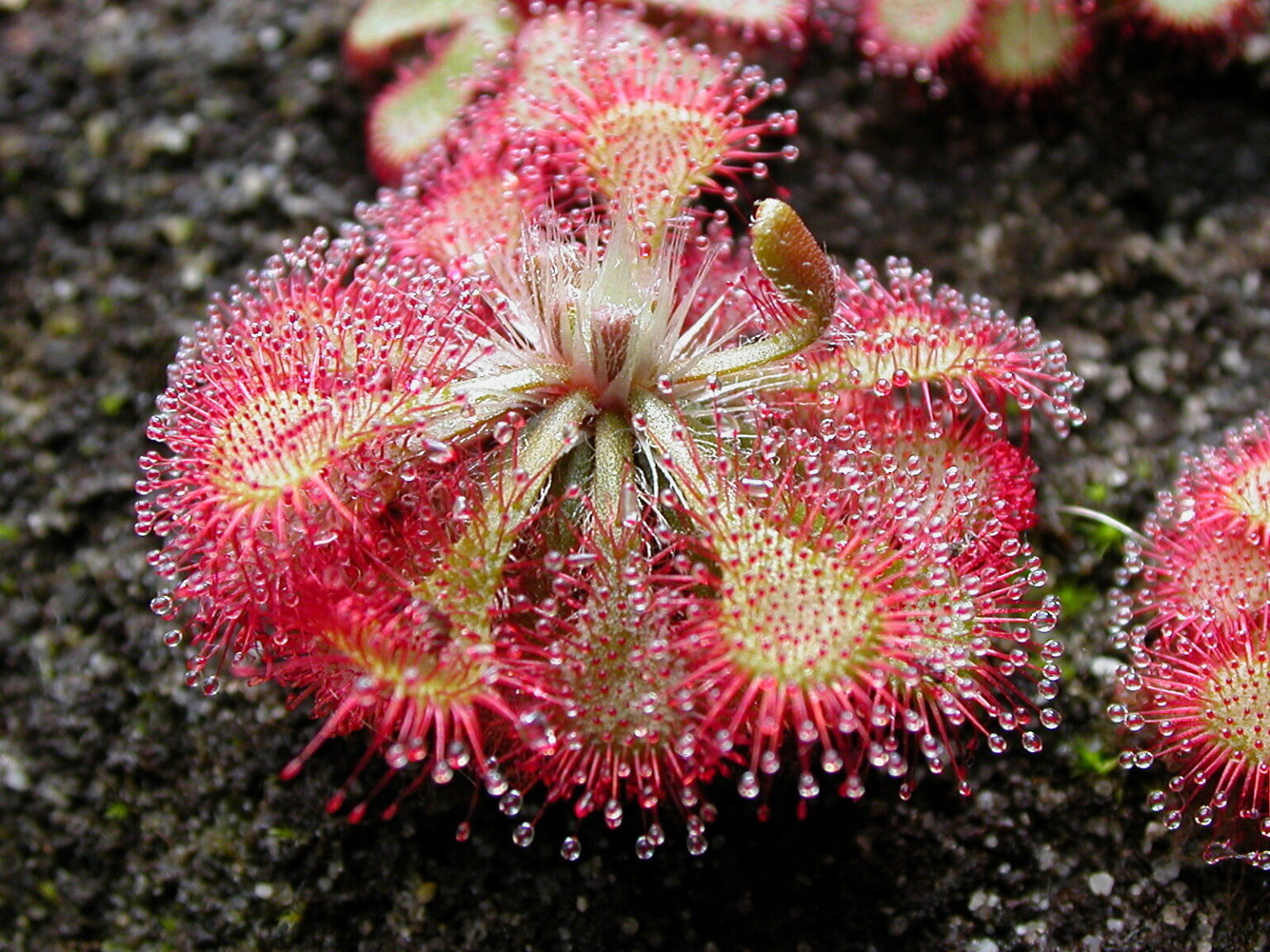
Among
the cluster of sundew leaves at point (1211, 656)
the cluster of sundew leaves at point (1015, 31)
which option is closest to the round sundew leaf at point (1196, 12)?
the cluster of sundew leaves at point (1015, 31)

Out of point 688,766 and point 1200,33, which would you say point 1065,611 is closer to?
point 688,766

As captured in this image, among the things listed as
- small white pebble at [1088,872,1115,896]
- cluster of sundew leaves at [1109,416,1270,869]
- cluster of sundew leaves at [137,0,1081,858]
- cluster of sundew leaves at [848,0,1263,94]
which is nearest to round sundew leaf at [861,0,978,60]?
cluster of sundew leaves at [848,0,1263,94]

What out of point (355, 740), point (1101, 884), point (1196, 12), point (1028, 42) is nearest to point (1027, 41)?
point (1028, 42)

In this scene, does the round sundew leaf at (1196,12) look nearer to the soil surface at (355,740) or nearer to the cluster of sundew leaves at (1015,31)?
the cluster of sundew leaves at (1015,31)

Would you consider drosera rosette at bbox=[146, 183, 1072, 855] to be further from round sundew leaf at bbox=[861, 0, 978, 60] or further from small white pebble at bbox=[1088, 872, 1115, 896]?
round sundew leaf at bbox=[861, 0, 978, 60]

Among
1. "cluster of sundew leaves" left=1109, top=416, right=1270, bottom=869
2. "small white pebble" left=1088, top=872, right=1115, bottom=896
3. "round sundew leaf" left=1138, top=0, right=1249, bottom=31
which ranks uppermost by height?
"round sundew leaf" left=1138, top=0, right=1249, bottom=31

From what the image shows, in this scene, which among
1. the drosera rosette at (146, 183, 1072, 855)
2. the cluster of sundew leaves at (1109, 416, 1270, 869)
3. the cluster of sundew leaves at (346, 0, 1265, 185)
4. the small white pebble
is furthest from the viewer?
the cluster of sundew leaves at (346, 0, 1265, 185)
